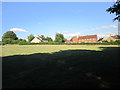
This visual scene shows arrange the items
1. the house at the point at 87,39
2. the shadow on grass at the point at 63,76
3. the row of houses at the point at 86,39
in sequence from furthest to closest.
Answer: the house at the point at 87,39 < the row of houses at the point at 86,39 < the shadow on grass at the point at 63,76

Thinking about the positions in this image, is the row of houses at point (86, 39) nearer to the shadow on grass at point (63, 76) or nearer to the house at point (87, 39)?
the house at point (87, 39)

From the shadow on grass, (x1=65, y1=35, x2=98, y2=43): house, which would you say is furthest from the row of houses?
the shadow on grass

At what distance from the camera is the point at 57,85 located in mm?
3111

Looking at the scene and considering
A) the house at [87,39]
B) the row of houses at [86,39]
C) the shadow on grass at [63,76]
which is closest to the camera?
the shadow on grass at [63,76]

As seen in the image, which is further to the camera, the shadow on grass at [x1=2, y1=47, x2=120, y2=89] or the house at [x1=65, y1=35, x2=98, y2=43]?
the house at [x1=65, y1=35, x2=98, y2=43]

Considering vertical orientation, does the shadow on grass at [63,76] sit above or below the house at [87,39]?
below

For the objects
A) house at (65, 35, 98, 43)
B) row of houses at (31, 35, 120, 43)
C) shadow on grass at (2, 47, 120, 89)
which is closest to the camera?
shadow on grass at (2, 47, 120, 89)

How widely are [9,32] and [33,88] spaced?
9472cm

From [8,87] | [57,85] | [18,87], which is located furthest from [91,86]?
[8,87]

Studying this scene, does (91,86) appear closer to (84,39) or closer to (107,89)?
(107,89)

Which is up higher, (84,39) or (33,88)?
(84,39)

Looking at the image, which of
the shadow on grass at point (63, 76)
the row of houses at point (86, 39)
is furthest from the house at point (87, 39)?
the shadow on grass at point (63, 76)

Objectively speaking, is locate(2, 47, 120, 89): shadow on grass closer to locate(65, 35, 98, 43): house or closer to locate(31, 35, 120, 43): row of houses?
locate(31, 35, 120, 43): row of houses

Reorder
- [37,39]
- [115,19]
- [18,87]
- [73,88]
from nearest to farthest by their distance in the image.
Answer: [73,88] < [18,87] < [115,19] < [37,39]
